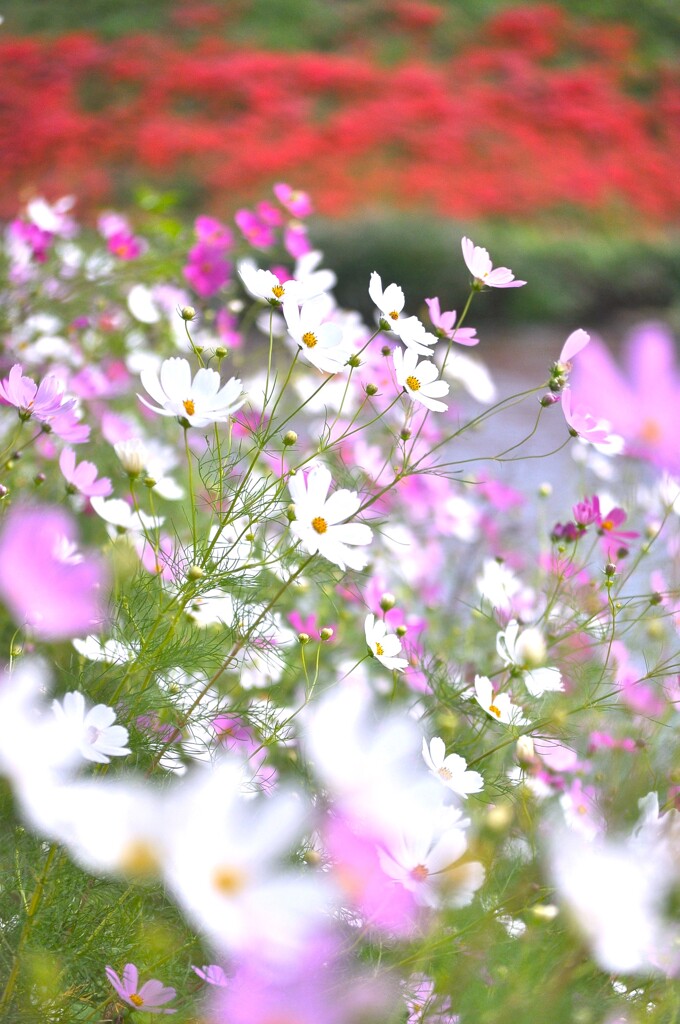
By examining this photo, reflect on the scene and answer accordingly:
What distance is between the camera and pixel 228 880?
21cm

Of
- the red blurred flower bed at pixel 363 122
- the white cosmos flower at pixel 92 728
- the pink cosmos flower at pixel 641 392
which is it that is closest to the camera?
the pink cosmos flower at pixel 641 392

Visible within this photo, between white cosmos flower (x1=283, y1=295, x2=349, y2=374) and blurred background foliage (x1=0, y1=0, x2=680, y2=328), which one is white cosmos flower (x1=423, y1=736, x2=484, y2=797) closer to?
white cosmos flower (x1=283, y1=295, x2=349, y2=374)

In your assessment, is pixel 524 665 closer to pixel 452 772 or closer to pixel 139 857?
pixel 452 772

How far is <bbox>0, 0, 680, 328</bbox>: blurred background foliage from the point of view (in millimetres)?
4801

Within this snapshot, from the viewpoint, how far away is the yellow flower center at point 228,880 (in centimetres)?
20

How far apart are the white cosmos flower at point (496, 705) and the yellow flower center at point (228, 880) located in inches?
13.1

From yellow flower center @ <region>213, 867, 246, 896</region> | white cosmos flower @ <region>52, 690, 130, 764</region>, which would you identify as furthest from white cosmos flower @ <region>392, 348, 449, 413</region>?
yellow flower center @ <region>213, 867, 246, 896</region>

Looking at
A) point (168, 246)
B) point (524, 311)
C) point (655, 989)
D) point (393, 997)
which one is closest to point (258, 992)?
point (393, 997)

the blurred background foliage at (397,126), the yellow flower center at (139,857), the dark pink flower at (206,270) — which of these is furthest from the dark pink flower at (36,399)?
the blurred background foliage at (397,126)

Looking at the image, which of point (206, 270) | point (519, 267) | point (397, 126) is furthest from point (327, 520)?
point (397, 126)

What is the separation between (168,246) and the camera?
3.87 feet

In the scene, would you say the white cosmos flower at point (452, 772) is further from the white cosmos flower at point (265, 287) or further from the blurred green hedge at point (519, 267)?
the blurred green hedge at point (519, 267)

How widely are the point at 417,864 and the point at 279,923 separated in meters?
0.18

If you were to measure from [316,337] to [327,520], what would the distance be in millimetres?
99
